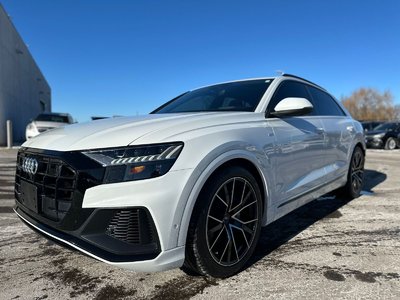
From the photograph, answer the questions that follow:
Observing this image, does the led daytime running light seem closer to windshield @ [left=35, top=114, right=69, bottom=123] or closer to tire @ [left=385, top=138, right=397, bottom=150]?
windshield @ [left=35, top=114, right=69, bottom=123]

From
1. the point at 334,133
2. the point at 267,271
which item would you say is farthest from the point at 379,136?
the point at 267,271

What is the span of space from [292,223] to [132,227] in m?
2.53

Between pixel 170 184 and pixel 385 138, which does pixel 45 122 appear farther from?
pixel 385 138

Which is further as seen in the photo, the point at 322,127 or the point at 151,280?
the point at 322,127

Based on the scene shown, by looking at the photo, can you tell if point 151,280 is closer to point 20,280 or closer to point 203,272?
point 203,272

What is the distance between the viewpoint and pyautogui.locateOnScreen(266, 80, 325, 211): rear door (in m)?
3.19

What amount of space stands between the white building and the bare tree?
79572 mm

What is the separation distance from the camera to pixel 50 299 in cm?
241

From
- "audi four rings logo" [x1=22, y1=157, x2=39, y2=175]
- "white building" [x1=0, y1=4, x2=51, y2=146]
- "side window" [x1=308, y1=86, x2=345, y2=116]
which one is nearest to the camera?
"audi four rings logo" [x1=22, y1=157, x2=39, y2=175]

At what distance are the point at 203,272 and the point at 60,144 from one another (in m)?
1.34

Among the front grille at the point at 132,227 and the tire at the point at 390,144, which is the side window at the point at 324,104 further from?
the tire at the point at 390,144

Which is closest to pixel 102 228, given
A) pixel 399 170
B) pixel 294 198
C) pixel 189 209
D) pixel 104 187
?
pixel 104 187

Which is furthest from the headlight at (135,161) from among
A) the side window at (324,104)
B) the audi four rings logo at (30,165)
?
the side window at (324,104)

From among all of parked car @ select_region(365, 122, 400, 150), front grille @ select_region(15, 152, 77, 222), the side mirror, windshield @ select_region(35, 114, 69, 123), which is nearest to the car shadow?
the side mirror
